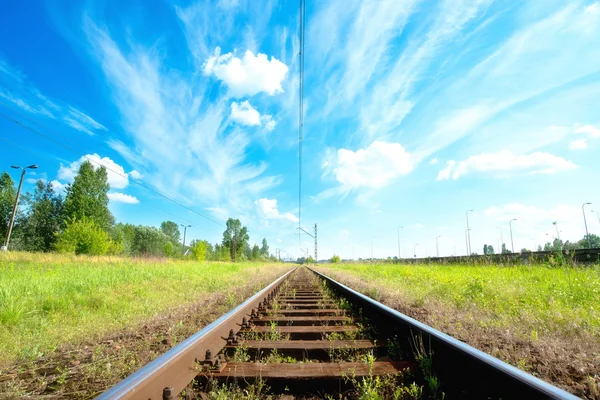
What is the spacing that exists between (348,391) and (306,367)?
36 cm

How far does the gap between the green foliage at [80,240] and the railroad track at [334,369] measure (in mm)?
44578

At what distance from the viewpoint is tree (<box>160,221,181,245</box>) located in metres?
118

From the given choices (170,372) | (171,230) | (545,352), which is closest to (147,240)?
(171,230)

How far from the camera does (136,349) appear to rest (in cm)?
302

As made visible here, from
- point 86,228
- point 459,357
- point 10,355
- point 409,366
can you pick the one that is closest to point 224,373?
point 409,366

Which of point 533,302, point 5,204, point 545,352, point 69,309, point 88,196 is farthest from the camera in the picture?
point 88,196

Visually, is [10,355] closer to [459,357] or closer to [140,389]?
[140,389]

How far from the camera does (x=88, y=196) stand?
172 ft

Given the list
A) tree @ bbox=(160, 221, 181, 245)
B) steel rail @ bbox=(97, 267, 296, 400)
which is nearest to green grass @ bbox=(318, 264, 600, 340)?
steel rail @ bbox=(97, 267, 296, 400)

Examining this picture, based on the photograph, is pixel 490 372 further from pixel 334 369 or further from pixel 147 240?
pixel 147 240

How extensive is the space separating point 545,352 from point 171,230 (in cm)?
12799

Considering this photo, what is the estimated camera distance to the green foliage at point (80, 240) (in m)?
38.0

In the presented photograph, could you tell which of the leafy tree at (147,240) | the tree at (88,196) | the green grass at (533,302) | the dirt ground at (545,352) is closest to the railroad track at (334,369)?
the dirt ground at (545,352)

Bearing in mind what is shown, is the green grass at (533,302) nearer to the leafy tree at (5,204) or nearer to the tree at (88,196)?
the tree at (88,196)
